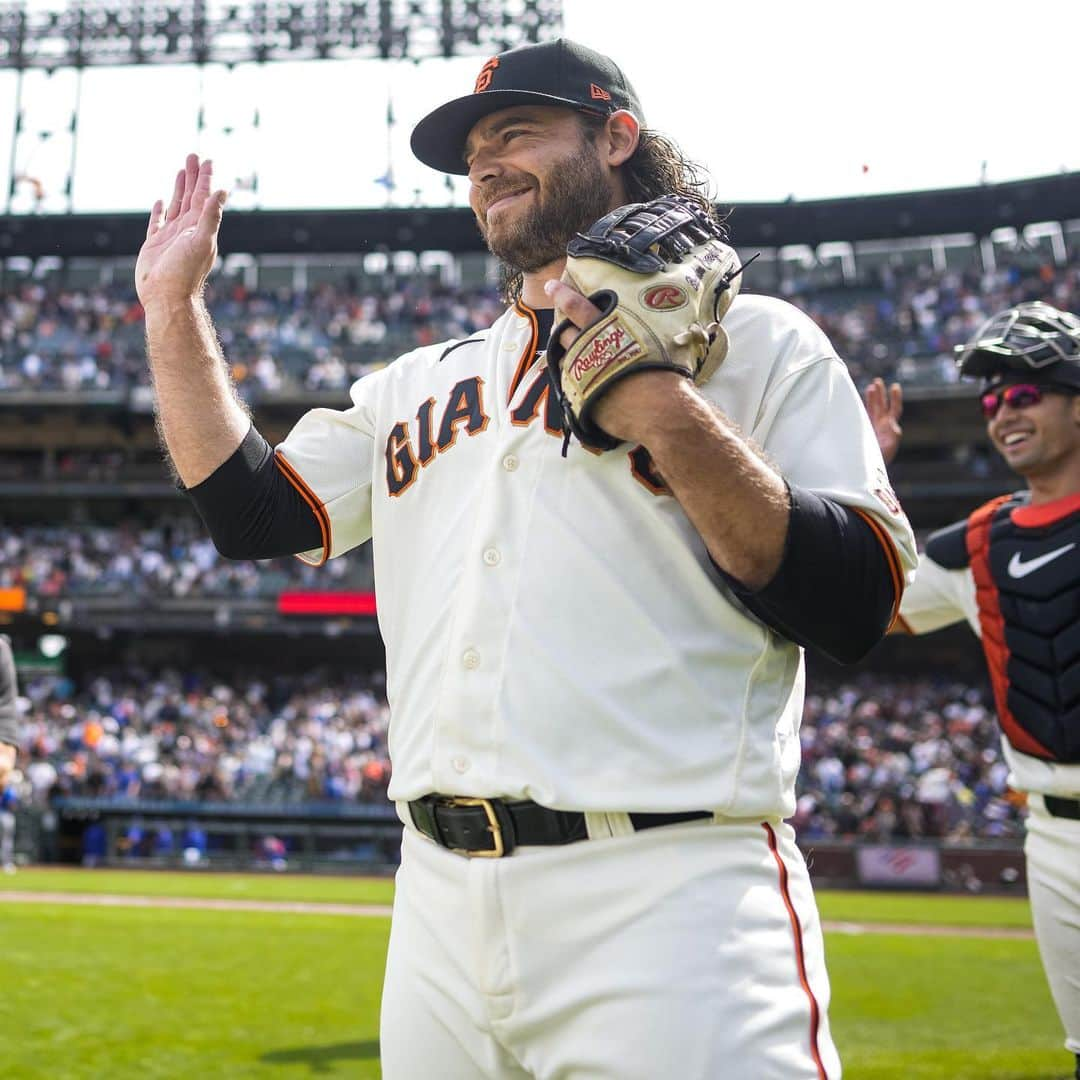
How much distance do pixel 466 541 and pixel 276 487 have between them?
44 centimetres

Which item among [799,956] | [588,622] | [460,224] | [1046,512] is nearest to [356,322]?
[460,224]

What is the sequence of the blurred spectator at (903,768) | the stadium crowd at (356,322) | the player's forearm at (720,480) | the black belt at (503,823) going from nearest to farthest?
the player's forearm at (720,480) < the black belt at (503,823) < the blurred spectator at (903,768) < the stadium crowd at (356,322)

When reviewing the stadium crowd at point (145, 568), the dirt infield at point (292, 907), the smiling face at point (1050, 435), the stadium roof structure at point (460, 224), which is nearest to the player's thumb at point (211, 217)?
the smiling face at point (1050, 435)

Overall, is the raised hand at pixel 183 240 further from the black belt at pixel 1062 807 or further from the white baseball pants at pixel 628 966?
the black belt at pixel 1062 807

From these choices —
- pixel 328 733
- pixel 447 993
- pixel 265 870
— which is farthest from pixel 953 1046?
pixel 328 733

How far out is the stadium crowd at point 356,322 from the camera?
28250 millimetres

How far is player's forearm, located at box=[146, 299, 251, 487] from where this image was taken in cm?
221

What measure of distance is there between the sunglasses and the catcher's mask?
0.03 m

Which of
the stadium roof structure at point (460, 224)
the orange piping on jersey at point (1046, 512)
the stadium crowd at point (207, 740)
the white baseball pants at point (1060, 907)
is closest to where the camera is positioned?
the white baseball pants at point (1060, 907)

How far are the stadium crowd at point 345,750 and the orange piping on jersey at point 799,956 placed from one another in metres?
16.4

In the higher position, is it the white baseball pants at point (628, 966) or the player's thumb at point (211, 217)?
the player's thumb at point (211, 217)

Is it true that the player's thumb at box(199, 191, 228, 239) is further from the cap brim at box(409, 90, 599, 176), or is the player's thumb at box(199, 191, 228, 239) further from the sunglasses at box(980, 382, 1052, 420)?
the sunglasses at box(980, 382, 1052, 420)

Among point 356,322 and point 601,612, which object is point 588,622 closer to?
point 601,612

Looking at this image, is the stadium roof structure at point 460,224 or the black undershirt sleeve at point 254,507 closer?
the black undershirt sleeve at point 254,507
